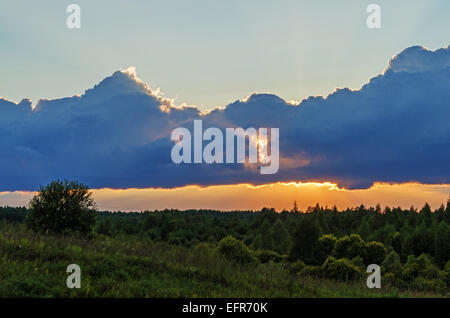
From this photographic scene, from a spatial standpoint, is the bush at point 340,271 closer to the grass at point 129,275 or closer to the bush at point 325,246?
the grass at point 129,275

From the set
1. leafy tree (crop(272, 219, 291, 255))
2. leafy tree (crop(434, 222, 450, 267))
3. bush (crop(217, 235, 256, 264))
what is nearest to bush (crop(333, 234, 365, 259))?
leafy tree (crop(434, 222, 450, 267))

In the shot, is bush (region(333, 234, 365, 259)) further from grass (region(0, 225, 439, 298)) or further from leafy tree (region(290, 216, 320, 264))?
grass (region(0, 225, 439, 298))

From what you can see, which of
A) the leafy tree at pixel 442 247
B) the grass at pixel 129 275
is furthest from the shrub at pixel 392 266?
the grass at pixel 129 275

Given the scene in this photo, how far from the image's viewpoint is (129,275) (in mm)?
15227

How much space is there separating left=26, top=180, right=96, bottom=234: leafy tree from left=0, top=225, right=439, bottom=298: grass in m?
2.70

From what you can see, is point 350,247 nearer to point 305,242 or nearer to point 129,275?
point 305,242

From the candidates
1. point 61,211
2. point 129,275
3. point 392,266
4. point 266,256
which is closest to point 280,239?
point 266,256

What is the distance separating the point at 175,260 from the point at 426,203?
107 metres

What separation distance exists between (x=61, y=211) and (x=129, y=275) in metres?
10.4

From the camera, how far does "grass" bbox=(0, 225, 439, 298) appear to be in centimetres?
1299

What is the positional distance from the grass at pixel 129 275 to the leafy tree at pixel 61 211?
2.70 meters

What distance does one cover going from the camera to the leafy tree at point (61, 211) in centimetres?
2314

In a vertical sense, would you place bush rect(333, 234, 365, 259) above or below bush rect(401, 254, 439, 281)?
above
